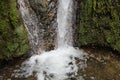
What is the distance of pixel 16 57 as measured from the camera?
6449 millimetres

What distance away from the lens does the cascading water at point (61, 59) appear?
6.17 metres

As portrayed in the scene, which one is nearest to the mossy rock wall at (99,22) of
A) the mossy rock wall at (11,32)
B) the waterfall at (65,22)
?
the waterfall at (65,22)

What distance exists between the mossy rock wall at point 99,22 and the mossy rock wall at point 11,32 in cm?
175

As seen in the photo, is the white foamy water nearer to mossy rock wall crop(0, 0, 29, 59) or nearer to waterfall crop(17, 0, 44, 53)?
waterfall crop(17, 0, 44, 53)

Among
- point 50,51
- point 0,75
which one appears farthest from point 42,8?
point 0,75

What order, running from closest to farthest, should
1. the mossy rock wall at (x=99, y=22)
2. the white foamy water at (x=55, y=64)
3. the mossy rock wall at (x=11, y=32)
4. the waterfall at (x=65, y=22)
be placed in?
the mossy rock wall at (x=11, y=32) < the white foamy water at (x=55, y=64) < the mossy rock wall at (x=99, y=22) < the waterfall at (x=65, y=22)

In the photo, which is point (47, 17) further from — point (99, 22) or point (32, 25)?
point (99, 22)

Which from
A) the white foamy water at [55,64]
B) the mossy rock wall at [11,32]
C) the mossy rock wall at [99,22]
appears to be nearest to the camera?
the mossy rock wall at [11,32]

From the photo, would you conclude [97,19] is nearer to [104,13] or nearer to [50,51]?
[104,13]

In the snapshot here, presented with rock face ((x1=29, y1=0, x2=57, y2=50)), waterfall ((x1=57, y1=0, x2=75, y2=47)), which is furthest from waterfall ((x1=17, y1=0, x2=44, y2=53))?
waterfall ((x1=57, y1=0, x2=75, y2=47))

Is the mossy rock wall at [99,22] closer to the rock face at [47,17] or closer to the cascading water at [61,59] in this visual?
the cascading water at [61,59]

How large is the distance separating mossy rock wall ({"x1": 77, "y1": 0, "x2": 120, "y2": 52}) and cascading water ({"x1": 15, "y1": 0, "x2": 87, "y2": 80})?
1.09ft

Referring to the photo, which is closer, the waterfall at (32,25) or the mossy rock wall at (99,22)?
the waterfall at (32,25)

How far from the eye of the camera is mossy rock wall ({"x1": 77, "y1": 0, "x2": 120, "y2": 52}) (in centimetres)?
679
